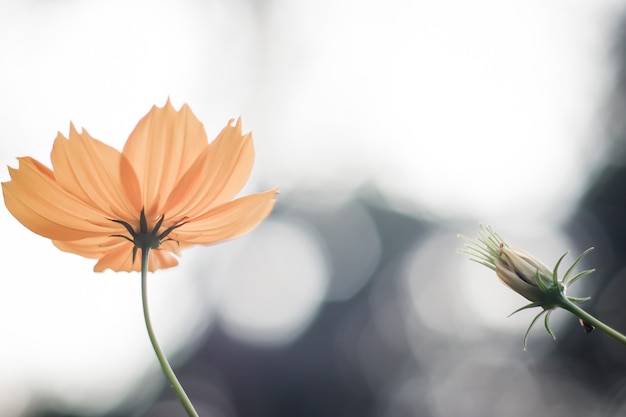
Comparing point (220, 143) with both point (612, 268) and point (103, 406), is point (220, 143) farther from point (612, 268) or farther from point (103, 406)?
point (103, 406)

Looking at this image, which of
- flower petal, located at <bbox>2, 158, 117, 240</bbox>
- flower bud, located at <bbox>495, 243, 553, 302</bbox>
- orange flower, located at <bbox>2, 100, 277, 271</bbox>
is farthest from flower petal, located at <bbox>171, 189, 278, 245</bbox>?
flower bud, located at <bbox>495, 243, 553, 302</bbox>

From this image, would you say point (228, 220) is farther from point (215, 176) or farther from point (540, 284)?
point (540, 284)

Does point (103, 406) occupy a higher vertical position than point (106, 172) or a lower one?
lower

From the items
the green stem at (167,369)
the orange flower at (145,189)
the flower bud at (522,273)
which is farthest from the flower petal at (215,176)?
the flower bud at (522,273)

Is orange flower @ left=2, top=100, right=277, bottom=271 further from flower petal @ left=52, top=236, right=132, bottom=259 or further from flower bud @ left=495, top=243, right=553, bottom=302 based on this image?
flower bud @ left=495, top=243, right=553, bottom=302

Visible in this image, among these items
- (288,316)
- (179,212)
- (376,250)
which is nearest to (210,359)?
(288,316)

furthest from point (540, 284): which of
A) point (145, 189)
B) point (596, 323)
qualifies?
point (145, 189)
